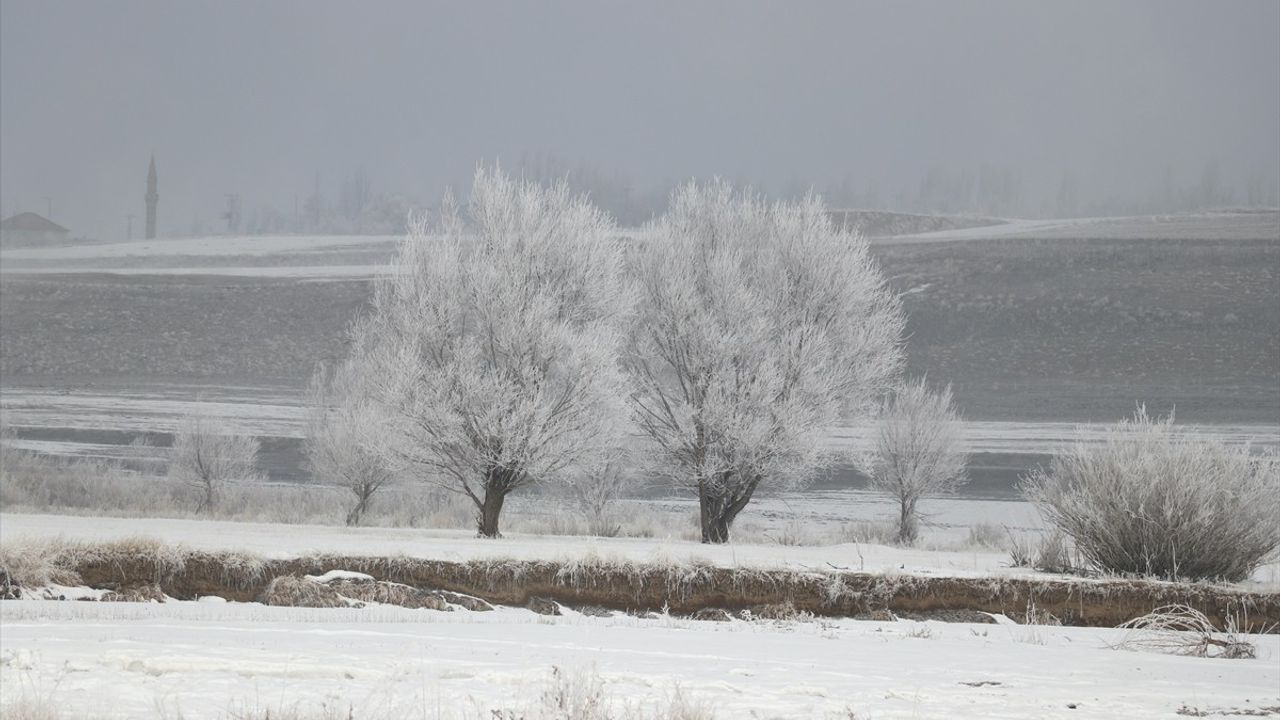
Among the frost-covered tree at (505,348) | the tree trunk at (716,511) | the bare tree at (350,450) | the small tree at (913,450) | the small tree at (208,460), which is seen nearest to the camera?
the frost-covered tree at (505,348)

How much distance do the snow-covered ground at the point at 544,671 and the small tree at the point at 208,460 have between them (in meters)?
24.4

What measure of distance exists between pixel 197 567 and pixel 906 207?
9454 cm

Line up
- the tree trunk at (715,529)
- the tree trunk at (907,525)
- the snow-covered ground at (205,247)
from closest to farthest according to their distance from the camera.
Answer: the tree trunk at (715,529), the tree trunk at (907,525), the snow-covered ground at (205,247)

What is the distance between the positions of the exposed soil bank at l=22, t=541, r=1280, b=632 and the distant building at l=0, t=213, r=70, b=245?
271 ft

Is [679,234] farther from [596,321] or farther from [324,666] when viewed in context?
[324,666]

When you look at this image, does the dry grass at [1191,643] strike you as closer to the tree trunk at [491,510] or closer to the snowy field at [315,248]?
the tree trunk at [491,510]

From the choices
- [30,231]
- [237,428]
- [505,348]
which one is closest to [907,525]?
[505,348]

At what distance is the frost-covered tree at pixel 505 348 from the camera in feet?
73.3

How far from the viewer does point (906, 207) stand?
10519cm

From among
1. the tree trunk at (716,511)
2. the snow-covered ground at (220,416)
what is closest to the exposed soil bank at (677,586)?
the tree trunk at (716,511)

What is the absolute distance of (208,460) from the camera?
3684cm

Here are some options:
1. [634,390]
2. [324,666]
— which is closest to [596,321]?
[634,390]

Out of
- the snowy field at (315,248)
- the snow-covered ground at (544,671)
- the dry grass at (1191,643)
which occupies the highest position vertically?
the snowy field at (315,248)

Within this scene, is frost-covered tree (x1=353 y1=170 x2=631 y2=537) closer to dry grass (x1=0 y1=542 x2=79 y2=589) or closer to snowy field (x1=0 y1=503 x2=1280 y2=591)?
snowy field (x1=0 y1=503 x2=1280 y2=591)
